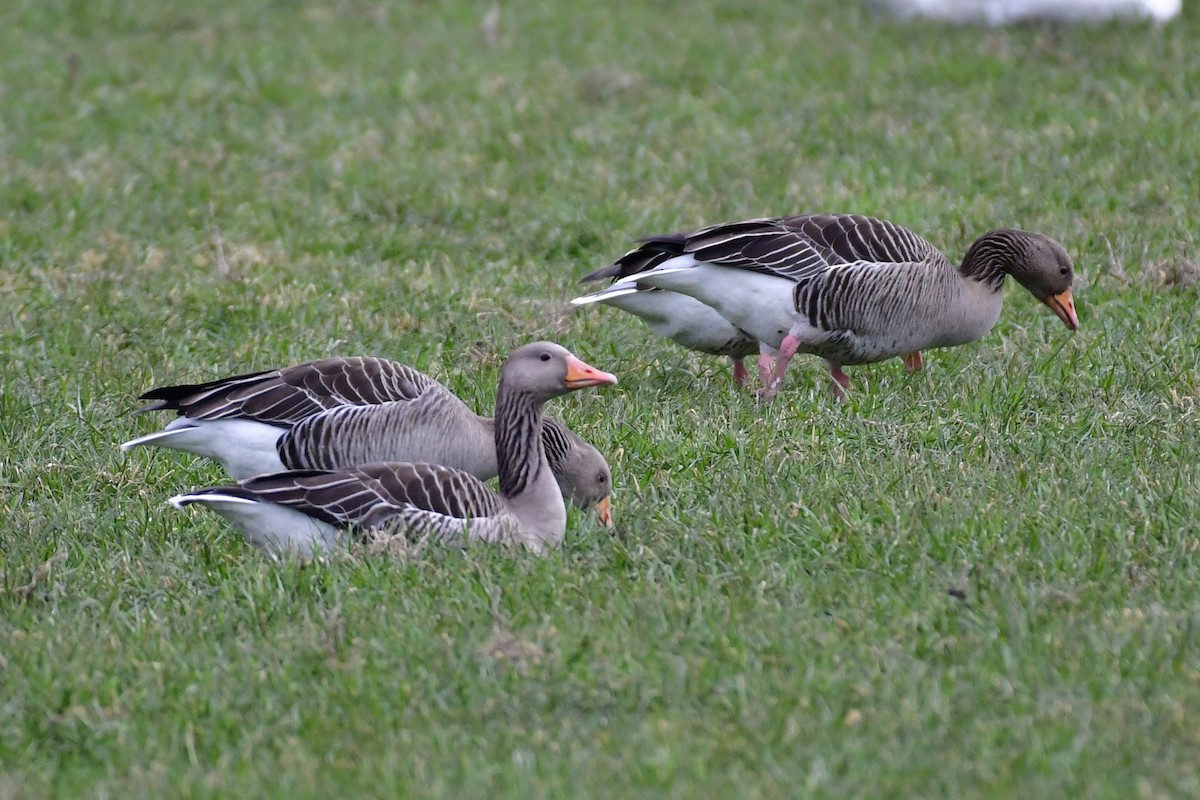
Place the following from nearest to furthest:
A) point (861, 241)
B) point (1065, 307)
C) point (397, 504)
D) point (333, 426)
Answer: point (397, 504) < point (333, 426) < point (861, 241) < point (1065, 307)

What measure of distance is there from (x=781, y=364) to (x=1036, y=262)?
→ 1.33m

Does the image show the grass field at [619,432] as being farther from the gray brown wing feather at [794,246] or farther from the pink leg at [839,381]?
the gray brown wing feather at [794,246]

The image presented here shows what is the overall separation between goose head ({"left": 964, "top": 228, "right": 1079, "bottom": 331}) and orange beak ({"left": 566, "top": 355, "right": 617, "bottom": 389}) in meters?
2.76

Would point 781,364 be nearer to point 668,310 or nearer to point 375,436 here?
point 668,310

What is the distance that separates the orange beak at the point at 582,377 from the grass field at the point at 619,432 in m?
0.53

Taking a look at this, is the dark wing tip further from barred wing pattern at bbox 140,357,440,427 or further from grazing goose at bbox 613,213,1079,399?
barred wing pattern at bbox 140,357,440,427

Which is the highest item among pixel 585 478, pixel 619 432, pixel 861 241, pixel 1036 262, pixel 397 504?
pixel 861 241

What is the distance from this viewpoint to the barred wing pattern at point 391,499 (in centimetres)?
562

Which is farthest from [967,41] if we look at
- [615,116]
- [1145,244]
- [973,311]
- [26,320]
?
[26,320]

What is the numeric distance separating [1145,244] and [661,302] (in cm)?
328

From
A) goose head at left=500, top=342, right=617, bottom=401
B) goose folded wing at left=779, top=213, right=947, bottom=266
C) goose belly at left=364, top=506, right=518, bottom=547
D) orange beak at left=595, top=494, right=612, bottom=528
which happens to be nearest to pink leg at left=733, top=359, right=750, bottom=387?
goose folded wing at left=779, top=213, right=947, bottom=266

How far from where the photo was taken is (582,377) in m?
5.95

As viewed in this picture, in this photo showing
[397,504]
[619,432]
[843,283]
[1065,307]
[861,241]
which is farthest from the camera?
[1065,307]

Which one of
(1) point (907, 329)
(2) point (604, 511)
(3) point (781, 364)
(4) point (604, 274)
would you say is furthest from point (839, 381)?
(2) point (604, 511)
